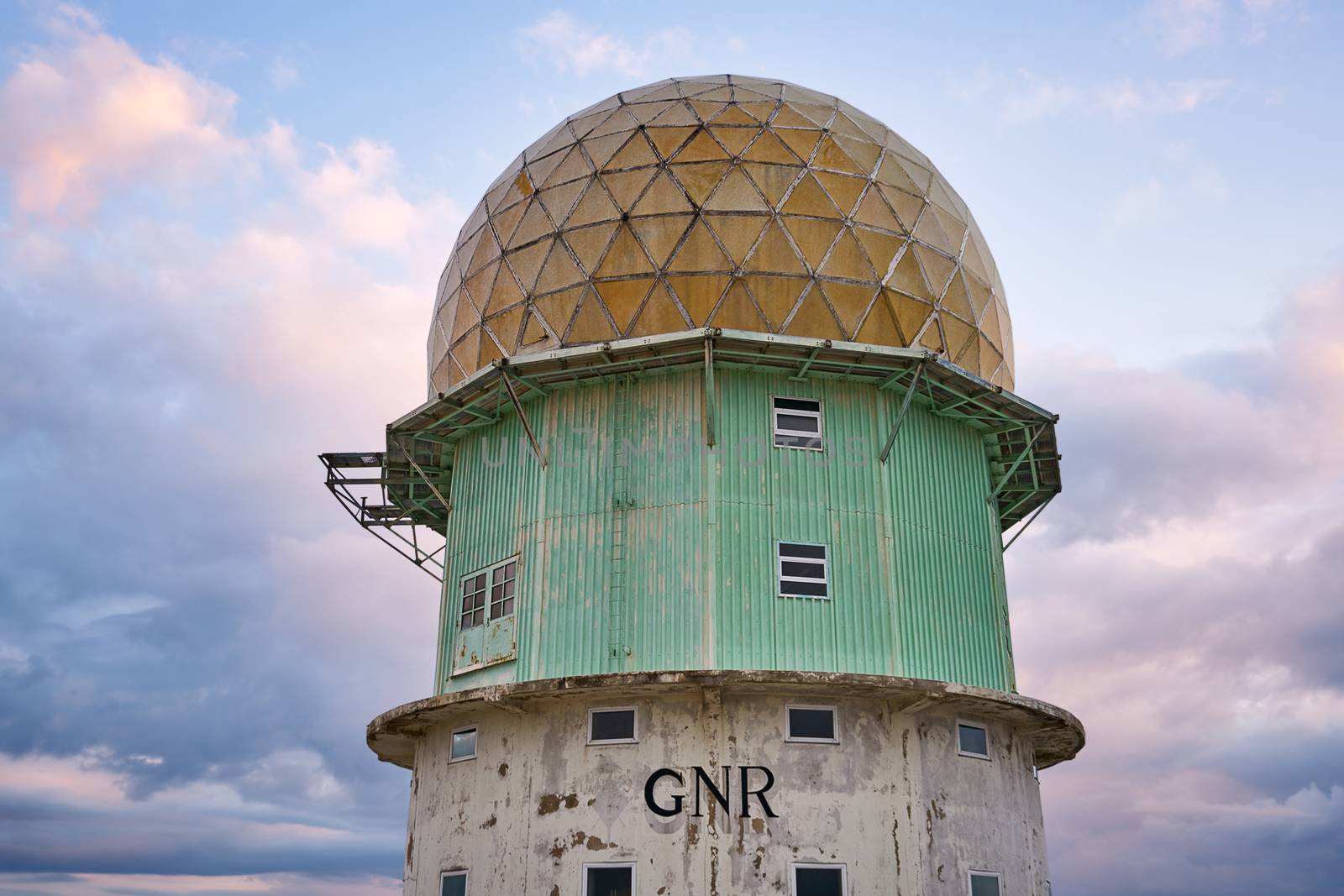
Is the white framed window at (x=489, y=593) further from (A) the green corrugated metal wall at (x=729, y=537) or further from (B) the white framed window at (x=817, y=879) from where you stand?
(B) the white framed window at (x=817, y=879)

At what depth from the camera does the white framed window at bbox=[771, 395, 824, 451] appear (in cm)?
2117

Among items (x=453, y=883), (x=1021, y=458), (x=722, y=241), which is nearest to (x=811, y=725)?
(x=453, y=883)

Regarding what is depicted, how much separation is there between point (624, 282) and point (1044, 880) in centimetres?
1212

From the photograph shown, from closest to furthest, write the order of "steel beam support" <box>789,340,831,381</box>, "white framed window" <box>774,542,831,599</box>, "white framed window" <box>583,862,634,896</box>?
"white framed window" <box>583,862,634,896</box>, "white framed window" <box>774,542,831,599</box>, "steel beam support" <box>789,340,831,381</box>

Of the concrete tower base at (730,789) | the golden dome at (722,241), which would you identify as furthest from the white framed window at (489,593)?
the golden dome at (722,241)

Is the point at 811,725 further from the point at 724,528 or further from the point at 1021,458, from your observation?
the point at 1021,458

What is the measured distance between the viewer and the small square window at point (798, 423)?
21.2 meters

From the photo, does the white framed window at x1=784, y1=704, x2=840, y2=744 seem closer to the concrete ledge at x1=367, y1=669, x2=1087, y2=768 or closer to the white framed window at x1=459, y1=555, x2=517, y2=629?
the concrete ledge at x1=367, y1=669, x2=1087, y2=768

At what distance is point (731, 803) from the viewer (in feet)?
60.3

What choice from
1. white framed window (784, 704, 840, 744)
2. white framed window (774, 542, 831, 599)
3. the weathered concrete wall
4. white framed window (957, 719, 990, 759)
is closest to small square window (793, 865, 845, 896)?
the weathered concrete wall

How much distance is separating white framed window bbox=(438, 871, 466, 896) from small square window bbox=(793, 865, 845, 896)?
5278 mm

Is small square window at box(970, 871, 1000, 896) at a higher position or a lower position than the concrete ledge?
lower

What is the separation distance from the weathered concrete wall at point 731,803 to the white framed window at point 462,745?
0.32 meters

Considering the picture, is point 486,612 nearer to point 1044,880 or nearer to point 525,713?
point 525,713
